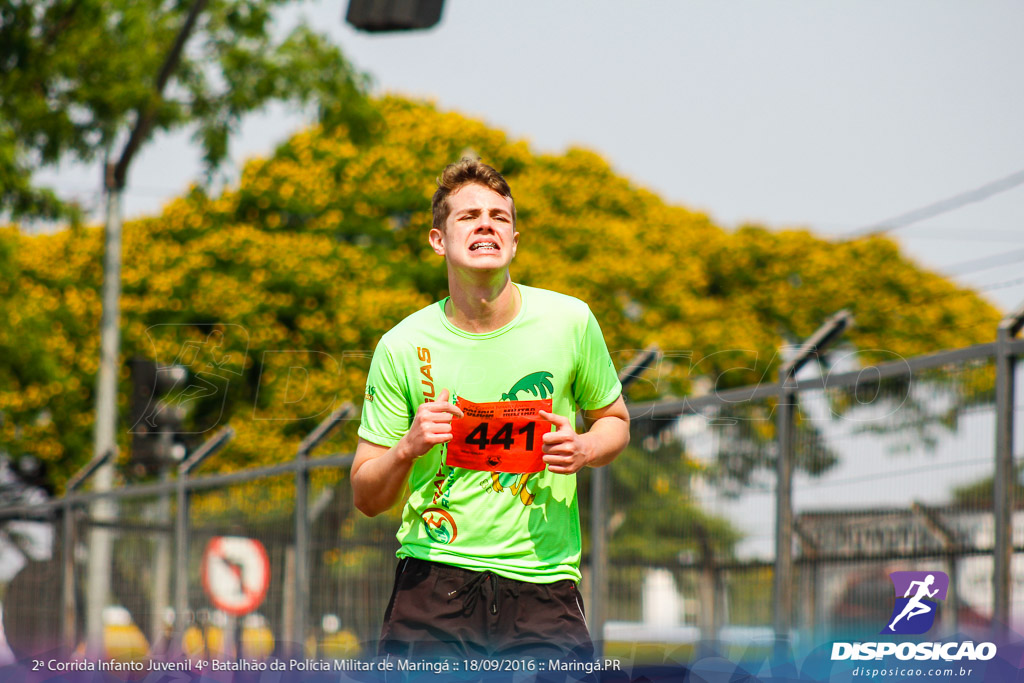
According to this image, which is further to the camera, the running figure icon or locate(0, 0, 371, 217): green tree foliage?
locate(0, 0, 371, 217): green tree foliage

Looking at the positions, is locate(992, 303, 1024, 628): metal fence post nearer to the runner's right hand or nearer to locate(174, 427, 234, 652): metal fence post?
the runner's right hand

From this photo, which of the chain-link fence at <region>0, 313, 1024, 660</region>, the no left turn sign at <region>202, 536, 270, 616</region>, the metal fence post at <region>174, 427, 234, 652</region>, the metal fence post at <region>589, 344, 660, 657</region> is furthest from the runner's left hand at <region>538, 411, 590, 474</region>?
the metal fence post at <region>174, 427, 234, 652</region>

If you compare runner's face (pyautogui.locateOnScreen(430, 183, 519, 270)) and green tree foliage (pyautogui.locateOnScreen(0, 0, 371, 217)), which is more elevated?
green tree foliage (pyautogui.locateOnScreen(0, 0, 371, 217))

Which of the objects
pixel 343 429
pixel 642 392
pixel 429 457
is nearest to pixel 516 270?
pixel 642 392

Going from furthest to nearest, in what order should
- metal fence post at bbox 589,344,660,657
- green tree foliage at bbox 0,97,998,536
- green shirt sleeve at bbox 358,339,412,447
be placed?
green tree foliage at bbox 0,97,998,536
metal fence post at bbox 589,344,660,657
green shirt sleeve at bbox 358,339,412,447

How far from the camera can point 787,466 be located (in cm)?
613

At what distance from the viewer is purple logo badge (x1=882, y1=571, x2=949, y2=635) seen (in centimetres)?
517

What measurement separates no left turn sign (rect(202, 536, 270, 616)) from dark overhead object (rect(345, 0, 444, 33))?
656 cm

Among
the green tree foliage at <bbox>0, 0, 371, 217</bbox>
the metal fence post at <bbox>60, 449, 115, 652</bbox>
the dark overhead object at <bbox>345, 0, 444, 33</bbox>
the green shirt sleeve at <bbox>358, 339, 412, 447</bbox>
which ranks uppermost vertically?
the green tree foliage at <bbox>0, 0, 371, 217</bbox>

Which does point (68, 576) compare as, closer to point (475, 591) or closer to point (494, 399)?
point (475, 591)

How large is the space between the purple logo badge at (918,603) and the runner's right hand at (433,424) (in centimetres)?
306

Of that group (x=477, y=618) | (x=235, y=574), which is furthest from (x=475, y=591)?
(x=235, y=574)

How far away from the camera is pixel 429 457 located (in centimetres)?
307

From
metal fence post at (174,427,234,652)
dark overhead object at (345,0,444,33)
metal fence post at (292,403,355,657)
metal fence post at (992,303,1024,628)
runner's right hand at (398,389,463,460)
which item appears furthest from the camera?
metal fence post at (174,427,234,652)
